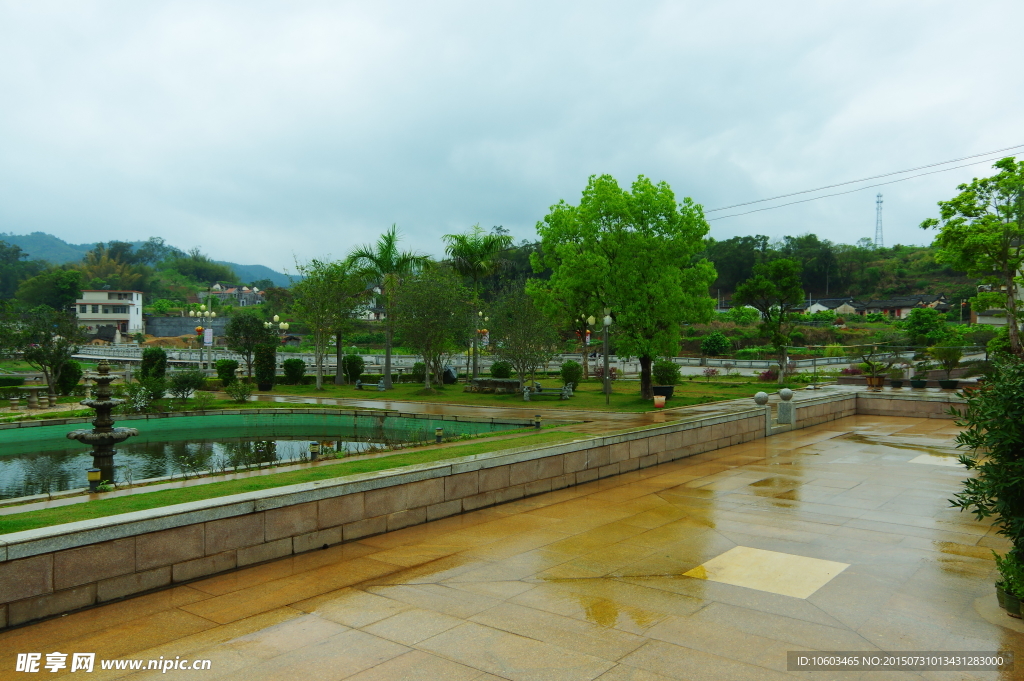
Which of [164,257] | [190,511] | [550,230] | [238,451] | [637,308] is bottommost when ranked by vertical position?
[238,451]

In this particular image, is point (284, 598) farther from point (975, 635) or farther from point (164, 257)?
point (164, 257)

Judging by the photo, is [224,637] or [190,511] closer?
[224,637]

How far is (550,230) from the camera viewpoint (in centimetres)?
2948

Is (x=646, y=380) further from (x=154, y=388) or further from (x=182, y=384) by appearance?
(x=154, y=388)

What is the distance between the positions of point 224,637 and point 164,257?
197 metres

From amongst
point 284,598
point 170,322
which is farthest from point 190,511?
point 170,322

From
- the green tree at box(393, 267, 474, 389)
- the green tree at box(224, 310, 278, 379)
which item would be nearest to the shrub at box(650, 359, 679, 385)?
the green tree at box(393, 267, 474, 389)

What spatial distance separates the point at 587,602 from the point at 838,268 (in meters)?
119

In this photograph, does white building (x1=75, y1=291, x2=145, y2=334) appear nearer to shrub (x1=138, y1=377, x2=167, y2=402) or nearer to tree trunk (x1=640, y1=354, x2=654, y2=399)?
shrub (x1=138, y1=377, x2=167, y2=402)

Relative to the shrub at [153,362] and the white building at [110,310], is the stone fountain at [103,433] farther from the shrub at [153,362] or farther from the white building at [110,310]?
the white building at [110,310]

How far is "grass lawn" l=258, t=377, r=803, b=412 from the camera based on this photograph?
2352 cm

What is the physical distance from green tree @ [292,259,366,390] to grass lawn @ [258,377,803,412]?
8.02 ft

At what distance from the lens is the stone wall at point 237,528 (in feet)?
16.7

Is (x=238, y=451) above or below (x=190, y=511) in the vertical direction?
below
